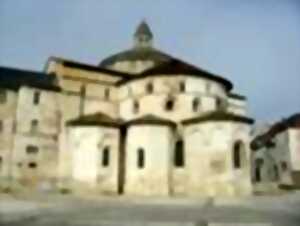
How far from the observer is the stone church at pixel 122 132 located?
802 inches

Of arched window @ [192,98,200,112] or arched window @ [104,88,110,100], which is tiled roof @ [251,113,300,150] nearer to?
arched window @ [192,98,200,112]

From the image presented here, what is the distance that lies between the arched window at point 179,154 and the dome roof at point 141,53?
7814 mm

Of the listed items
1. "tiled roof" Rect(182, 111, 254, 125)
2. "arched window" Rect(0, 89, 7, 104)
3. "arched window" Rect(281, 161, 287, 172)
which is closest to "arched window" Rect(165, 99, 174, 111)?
"tiled roof" Rect(182, 111, 254, 125)

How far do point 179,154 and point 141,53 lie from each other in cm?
952

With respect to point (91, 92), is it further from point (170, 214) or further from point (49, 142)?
point (170, 214)

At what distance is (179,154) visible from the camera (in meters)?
21.4

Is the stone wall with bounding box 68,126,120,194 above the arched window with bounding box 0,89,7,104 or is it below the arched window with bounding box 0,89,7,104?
below

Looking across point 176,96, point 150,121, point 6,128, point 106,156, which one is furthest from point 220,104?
point 6,128

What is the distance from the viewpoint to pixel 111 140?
2167 centimetres

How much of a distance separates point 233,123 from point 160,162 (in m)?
3.71

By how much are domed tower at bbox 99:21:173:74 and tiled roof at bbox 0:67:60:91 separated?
15.9 feet

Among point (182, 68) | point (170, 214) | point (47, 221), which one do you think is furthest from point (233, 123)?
point (47, 221)

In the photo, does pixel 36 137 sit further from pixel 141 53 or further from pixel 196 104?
pixel 141 53

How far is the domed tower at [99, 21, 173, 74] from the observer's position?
27.7 m
